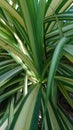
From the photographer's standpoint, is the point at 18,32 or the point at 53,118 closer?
the point at 53,118

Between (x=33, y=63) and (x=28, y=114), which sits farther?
(x=33, y=63)

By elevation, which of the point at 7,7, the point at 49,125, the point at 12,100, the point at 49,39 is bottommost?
the point at 49,125

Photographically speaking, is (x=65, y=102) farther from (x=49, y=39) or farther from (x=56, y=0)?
(x=56, y=0)

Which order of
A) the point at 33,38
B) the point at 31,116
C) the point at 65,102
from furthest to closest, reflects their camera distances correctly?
1. the point at 65,102
2. the point at 33,38
3. the point at 31,116

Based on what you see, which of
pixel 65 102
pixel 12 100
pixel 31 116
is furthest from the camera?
pixel 65 102

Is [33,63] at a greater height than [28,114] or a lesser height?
greater

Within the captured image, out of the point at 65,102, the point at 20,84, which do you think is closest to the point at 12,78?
the point at 20,84

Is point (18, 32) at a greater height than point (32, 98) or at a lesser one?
greater

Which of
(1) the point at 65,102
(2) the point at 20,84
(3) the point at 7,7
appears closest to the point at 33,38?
(3) the point at 7,7
